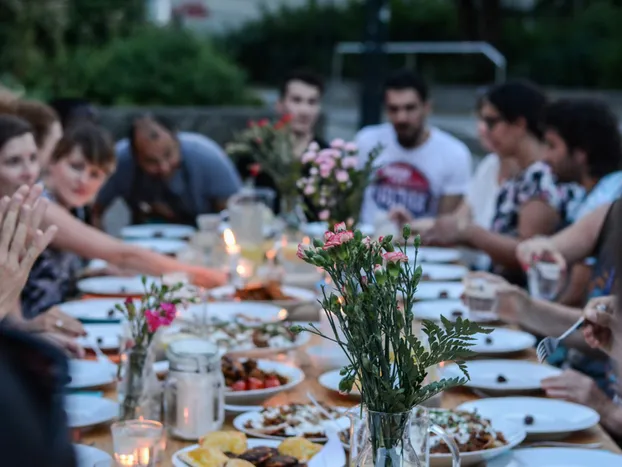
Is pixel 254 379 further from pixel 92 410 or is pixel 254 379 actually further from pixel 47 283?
pixel 47 283

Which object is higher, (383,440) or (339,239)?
(339,239)

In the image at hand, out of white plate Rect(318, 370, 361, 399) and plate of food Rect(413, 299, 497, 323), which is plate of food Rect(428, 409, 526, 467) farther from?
plate of food Rect(413, 299, 497, 323)

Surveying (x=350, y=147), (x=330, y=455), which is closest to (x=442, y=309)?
(x=350, y=147)

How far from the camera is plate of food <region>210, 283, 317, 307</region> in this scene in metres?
3.99

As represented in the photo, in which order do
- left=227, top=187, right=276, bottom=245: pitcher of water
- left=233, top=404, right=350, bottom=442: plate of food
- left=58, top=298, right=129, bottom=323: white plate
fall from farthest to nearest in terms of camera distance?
1. left=227, top=187, right=276, bottom=245: pitcher of water
2. left=58, top=298, right=129, bottom=323: white plate
3. left=233, top=404, right=350, bottom=442: plate of food

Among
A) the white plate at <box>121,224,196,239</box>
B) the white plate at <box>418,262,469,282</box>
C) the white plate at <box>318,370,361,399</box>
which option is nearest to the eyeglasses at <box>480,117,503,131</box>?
the white plate at <box>418,262,469,282</box>

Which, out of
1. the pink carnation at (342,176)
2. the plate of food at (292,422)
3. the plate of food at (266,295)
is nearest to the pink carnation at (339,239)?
the plate of food at (292,422)

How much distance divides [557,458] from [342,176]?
1940mm

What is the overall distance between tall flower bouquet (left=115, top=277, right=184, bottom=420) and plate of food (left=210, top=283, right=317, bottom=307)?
1.36m

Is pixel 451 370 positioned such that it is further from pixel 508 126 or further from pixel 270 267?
pixel 508 126

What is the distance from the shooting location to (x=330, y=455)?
2242 mm

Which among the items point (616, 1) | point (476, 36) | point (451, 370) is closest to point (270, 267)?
point (451, 370)

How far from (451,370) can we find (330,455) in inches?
36.0

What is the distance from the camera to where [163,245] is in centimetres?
542
